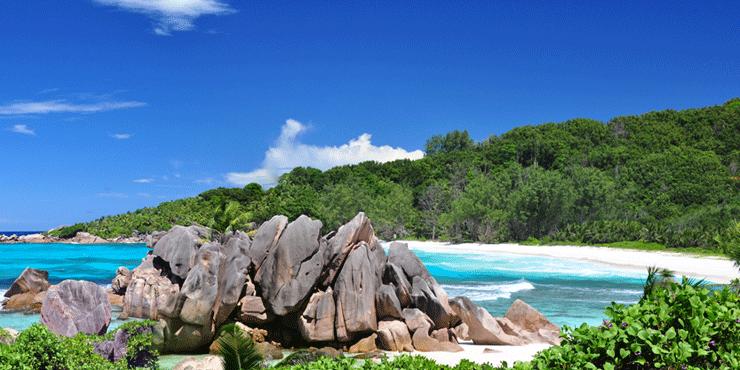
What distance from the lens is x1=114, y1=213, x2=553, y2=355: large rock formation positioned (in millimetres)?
16203

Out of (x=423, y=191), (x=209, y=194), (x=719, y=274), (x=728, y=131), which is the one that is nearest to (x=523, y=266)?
(x=719, y=274)

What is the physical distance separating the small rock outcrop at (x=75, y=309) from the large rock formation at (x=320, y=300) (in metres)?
1.45

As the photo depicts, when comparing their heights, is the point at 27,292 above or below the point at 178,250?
below

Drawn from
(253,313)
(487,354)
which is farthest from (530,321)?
(253,313)

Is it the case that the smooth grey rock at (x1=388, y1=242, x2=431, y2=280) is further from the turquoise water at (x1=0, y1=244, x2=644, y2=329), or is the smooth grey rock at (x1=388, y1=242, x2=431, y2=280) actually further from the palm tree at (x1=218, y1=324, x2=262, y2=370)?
the palm tree at (x1=218, y1=324, x2=262, y2=370)

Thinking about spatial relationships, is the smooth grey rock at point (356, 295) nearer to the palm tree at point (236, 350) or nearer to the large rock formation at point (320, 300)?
the large rock formation at point (320, 300)

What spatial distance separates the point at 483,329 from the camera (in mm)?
17250

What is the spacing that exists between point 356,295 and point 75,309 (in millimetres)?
7393

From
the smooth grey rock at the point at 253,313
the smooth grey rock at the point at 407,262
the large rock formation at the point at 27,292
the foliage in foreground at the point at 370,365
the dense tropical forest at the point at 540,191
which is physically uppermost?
the dense tropical forest at the point at 540,191

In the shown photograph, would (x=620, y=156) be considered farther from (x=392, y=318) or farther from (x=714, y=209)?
(x=392, y=318)

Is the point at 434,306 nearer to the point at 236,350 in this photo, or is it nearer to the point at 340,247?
the point at 340,247

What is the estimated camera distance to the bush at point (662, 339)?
18.3 ft

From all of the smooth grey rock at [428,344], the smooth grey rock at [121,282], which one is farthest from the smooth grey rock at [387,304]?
the smooth grey rock at [121,282]

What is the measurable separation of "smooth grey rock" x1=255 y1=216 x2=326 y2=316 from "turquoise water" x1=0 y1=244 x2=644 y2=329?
9622 millimetres
